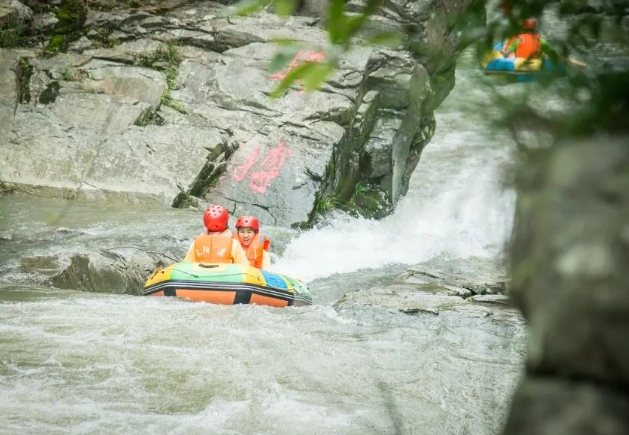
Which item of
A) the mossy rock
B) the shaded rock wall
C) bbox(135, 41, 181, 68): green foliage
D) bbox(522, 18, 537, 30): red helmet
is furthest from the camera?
bbox(135, 41, 181, 68): green foliage

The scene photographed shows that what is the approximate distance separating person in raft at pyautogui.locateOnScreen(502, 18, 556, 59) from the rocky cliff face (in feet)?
33.1

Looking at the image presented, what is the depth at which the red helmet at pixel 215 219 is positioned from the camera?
8688mm

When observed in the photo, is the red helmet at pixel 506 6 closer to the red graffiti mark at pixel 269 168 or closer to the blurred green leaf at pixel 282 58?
the blurred green leaf at pixel 282 58

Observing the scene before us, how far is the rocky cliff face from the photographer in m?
12.5

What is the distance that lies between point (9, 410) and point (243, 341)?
209 centimetres

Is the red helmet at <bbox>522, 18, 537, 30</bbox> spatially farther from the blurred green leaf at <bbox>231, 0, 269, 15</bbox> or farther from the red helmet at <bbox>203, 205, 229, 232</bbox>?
the red helmet at <bbox>203, 205, 229, 232</bbox>

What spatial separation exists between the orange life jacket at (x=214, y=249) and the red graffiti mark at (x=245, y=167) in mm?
4240

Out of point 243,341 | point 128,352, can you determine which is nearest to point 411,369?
point 243,341

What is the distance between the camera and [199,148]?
1283cm

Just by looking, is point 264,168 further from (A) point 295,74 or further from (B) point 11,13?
(A) point 295,74

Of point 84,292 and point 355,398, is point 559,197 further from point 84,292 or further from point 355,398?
point 84,292

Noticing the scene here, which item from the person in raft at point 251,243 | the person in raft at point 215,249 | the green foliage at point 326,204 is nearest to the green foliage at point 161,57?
the green foliage at point 326,204

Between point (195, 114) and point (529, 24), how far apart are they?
39.8 feet

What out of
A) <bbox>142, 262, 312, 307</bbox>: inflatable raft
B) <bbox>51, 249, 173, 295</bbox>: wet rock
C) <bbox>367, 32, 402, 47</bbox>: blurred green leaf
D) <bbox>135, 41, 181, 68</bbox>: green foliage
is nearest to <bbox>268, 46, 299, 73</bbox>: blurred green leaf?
<bbox>367, 32, 402, 47</bbox>: blurred green leaf
